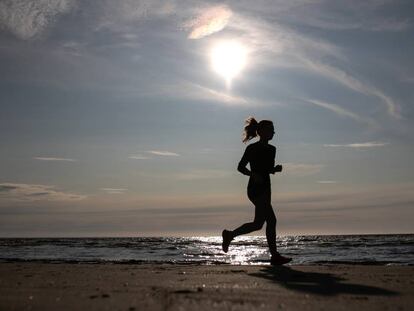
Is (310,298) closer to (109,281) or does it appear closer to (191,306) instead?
(191,306)

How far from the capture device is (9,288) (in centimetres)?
365

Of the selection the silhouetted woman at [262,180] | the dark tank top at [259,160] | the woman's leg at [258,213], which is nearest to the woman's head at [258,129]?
the silhouetted woman at [262,180]

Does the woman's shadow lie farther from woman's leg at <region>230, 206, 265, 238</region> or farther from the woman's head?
the woman's head

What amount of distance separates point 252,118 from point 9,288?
15.7 ft

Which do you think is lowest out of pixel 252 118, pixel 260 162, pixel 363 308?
pixel 363 308

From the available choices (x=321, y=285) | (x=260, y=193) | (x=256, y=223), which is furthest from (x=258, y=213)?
(x=321, y=285)

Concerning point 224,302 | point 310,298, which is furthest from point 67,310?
point 310,298

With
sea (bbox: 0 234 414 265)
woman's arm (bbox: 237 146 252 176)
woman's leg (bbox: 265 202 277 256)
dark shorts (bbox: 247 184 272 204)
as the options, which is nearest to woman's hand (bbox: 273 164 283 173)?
dark shorts (bbox: 247 184 272 204)

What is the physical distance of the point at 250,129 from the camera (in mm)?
7469

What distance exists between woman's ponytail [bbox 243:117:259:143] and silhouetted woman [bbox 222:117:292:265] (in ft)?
0.34

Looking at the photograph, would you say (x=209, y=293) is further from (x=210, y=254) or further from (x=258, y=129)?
(x=210, y=254)

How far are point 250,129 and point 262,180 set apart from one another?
95cm

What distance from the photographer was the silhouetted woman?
6.94 meters

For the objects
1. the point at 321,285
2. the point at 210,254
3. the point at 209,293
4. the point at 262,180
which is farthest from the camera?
the point at 210,254
